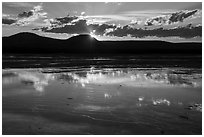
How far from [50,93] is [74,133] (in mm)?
4878

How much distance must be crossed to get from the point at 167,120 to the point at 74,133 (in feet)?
8.72

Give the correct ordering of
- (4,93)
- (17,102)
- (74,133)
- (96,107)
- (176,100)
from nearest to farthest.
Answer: (74,133) → (96,107) → (17,102) → (176,100) → (4,93)

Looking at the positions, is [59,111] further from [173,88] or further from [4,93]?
[173,88]

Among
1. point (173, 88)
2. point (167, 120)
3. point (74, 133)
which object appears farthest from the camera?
point (173, 88)

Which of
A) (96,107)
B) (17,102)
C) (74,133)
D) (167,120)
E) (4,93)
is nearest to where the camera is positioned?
(74,133)

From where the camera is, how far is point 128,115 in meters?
8.42

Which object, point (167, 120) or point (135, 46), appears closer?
point (167, 120)

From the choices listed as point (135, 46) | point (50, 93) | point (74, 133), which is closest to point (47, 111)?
point (74, 133)

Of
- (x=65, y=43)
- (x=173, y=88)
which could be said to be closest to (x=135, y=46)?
(x=65, y=43)

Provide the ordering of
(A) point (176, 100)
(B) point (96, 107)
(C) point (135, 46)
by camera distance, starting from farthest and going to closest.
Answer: (C) point (135, 46)
(A) point (176, 100)
(B) point (96, 107)

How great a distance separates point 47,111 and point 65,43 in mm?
128726

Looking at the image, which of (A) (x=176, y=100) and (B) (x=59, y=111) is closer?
(B) (x=59, y=111)

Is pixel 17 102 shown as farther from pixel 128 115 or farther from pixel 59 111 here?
pixel 128 115

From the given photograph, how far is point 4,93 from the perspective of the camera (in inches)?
445
